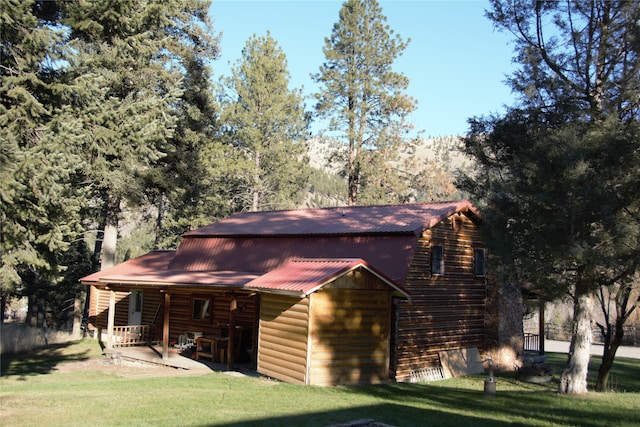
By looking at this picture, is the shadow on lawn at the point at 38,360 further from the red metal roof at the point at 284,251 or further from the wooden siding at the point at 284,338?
the wooden siding at the point at 284,338

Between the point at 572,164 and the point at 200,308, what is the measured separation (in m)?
14.4

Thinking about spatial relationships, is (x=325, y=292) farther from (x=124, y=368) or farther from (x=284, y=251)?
(x=124, y=368)

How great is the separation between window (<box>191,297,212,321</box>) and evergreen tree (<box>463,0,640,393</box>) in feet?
36.3

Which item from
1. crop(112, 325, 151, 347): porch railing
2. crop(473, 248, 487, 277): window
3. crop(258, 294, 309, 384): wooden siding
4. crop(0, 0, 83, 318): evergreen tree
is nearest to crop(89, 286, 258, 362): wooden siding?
crop(112, 325, 151, 347): porch railing

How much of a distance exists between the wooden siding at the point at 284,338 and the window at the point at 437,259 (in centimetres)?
615

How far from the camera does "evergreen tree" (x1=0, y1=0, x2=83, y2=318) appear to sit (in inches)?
390

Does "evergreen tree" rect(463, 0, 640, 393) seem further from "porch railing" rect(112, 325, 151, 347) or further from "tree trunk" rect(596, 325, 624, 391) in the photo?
"porch railing" rect(112, 325, 151, 347)

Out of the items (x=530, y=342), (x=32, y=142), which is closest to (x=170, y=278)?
(x=32, y=142)

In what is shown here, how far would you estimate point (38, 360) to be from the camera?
20.1 metres

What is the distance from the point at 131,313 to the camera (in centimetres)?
2497

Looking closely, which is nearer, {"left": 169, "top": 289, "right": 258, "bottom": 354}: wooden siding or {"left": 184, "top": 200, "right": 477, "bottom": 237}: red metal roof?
{"left": 169, "top": 289, "right": 258, "bottom": 354}: wooden siding

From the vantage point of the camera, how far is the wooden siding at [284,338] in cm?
1379

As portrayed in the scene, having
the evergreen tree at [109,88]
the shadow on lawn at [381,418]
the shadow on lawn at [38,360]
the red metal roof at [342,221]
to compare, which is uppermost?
the evergreen tree at [109,88]

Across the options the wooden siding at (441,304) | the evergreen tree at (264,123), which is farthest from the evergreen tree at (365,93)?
the wooden siding at (441,304)
